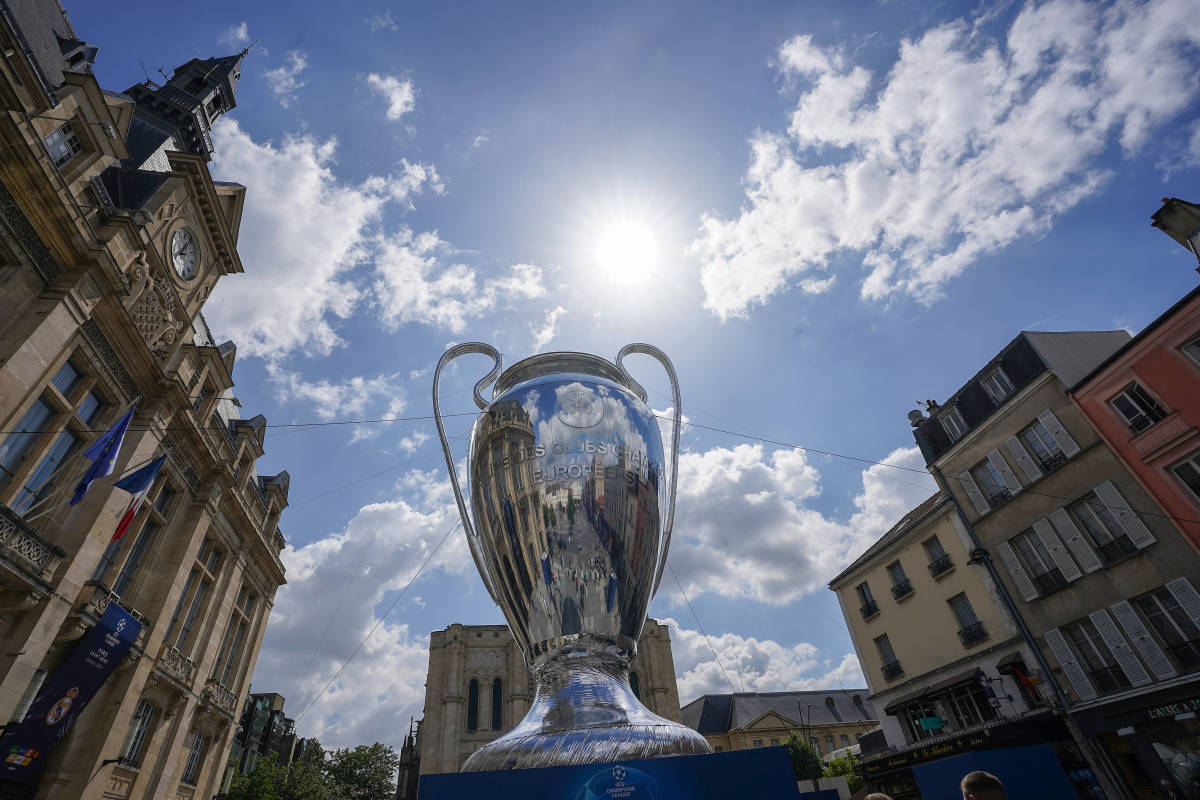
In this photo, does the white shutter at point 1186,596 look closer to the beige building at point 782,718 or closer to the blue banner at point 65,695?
the blue banner at point 65,695

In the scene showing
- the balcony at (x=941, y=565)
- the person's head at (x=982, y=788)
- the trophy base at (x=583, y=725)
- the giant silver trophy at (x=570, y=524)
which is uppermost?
the balcony at (x=941, y=565)

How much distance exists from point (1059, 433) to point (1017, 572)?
12.6 ft

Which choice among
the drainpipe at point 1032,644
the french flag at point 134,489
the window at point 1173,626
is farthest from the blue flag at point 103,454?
the window at point 1173,626

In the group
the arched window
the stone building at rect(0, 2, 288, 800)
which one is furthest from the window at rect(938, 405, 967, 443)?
the arched window

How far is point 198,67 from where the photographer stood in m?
27.8

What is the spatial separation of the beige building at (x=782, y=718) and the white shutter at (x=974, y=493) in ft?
106

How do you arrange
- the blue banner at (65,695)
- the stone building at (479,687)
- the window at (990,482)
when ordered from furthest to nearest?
the stone building at (479,687), the window at (990,482), the blue banner at (65,695)

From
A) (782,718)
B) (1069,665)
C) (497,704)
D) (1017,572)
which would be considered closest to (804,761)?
(782,718)

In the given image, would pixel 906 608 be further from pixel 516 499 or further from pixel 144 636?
pixel 144 636

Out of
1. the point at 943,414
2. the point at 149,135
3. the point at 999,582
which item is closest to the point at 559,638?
the point at 999,582

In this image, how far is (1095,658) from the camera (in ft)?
43.4

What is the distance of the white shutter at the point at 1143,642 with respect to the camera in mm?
11633

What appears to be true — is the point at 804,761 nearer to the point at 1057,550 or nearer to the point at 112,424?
the point at 1057,550

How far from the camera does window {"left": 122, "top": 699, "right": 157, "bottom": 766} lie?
558 inches
